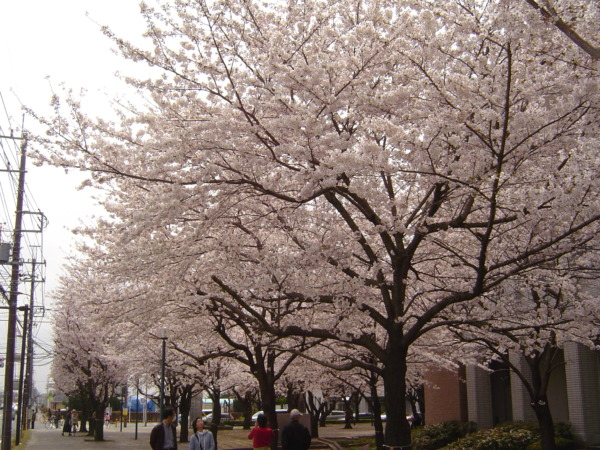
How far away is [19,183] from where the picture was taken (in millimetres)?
21906

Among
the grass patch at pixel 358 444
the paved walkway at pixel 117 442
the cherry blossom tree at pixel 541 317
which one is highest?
the cherry blossom tree at pixel 541 317

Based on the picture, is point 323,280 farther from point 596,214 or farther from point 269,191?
point 596,214

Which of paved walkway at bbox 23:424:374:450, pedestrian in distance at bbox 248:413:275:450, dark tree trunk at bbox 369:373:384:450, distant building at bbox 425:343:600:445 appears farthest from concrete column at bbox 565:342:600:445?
paved walkway at bbox 23:424:374:450

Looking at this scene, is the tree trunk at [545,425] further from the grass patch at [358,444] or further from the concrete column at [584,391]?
the grass patch at [358,444]

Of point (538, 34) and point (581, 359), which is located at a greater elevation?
point (538, 34)

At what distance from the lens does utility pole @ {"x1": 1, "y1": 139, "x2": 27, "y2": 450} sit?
760 inches

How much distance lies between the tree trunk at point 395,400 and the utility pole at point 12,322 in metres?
12.3

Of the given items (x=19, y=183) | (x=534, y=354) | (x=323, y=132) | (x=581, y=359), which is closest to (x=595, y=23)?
(x=323, y=132)

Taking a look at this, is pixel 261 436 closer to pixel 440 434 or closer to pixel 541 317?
pixel 541 317

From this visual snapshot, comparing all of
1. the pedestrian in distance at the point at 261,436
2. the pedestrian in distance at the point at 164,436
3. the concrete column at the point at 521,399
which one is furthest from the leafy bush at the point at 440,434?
the pedestrian in distance at the point at 164,436

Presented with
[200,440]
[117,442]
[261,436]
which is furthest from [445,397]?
[200,440]

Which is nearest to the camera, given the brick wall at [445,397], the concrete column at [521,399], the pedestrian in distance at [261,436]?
the pedestrian in distance at [261,436]

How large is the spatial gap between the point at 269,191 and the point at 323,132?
127cm

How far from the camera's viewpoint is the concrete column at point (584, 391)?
19672 mm
